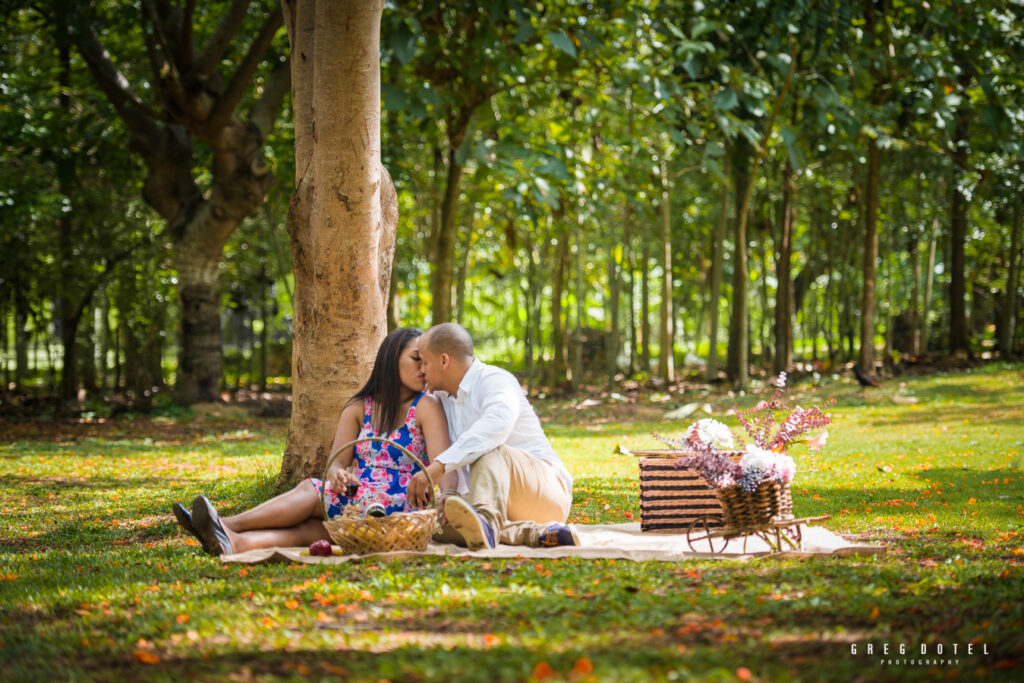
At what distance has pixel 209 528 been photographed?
454cm

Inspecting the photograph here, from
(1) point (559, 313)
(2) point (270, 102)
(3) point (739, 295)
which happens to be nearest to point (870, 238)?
(3) point (739, 295)

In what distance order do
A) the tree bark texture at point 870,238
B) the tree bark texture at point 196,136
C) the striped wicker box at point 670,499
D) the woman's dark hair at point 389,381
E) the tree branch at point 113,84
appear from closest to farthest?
the woman's dark hair at point 389,381 < the striped wicker box at point 670,499 < the tree bark texture at point 196,136 < the tree branch at point 113,84 < the tree bark texture at point 870,238

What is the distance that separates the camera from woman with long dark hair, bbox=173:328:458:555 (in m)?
4.84

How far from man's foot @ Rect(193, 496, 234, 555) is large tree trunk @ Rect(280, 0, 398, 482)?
1847 mm

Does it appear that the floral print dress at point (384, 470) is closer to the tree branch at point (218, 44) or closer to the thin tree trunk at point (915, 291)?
the tree branch at point (218, 44)

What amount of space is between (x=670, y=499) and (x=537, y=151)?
420 cm

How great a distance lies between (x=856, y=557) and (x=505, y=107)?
449 inches

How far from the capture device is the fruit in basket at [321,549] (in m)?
4.57

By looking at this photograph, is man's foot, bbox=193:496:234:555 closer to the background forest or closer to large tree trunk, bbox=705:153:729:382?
the background forest

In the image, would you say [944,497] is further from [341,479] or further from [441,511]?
[341,479]

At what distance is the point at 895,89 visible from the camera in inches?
549

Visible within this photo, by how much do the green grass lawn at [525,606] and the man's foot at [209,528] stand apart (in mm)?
109

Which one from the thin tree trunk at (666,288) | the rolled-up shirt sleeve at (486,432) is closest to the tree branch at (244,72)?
the thin tree trunk at (666,288)

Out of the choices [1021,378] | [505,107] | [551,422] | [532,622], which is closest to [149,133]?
[505,107]
